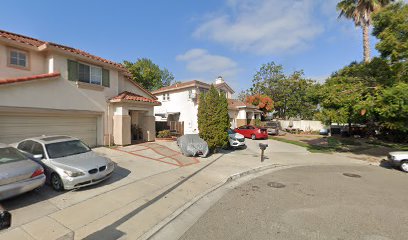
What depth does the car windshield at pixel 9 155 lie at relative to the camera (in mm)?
5738

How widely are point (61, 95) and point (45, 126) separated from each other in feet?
5.77

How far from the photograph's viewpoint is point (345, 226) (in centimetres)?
464

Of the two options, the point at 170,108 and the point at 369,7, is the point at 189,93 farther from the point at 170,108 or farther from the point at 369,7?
the point at 369,7

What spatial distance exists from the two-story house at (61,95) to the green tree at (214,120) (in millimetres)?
4639

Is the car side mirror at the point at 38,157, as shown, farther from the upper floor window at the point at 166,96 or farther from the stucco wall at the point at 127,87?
the upper floor window at the point at 166,96

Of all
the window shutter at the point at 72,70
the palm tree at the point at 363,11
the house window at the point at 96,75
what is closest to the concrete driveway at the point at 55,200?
the window shutter at the point at 72,70

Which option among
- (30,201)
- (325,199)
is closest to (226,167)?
(325,199)

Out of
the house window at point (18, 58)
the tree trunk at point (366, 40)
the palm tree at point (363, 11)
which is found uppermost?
the palm tree at point (363, 11)

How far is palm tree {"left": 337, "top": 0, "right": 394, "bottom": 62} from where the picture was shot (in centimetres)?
1886

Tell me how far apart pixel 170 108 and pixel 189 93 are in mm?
3518

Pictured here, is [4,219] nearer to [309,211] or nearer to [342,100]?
[309,211]

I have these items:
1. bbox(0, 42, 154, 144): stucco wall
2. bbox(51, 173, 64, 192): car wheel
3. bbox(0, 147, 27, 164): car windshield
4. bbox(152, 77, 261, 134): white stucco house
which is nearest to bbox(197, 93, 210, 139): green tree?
bbox(0, 42, 154, 144): stucco wall

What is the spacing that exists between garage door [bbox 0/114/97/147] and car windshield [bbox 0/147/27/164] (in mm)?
4454

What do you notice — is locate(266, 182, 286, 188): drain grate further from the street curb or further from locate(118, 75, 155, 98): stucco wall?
locate(118, 75, 155, 98): stucco wall
